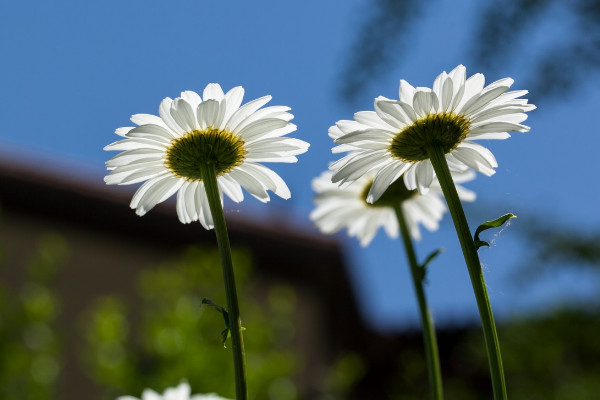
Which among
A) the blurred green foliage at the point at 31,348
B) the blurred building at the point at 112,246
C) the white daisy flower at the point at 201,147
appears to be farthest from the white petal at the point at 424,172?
the blurred building at the point at 112,246

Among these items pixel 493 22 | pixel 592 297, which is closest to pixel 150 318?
pixel 493 22

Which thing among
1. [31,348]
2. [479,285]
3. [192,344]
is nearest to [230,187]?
[479,285]

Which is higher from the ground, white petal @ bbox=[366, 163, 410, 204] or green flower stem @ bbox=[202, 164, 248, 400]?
white petal @ bbox=[366, 163, 410, 204]

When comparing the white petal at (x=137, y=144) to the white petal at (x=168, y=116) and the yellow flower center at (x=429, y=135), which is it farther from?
the yellow flower center at (x=429, y=135)

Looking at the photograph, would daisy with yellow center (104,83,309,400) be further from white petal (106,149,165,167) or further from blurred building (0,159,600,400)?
blurred building (0,159,600,400)

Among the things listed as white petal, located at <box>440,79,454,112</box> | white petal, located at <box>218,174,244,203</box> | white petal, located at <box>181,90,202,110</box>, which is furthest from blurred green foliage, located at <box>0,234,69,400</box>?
white petal, located at <box>440,79,454,112</box>

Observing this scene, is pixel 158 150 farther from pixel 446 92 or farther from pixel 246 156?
pixel 446 92

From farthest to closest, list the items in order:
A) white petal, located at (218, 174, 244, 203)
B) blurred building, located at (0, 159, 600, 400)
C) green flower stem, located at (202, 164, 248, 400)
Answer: blurred building, located at (0, 159, 600, 400) → white petal, located at (218, 174, 244, 203) → green flower stem, located at (202, 164, 248, 400)
